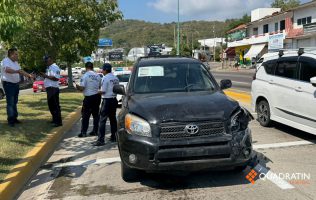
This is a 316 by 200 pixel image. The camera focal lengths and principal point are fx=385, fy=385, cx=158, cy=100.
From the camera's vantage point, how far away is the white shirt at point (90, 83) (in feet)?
27.8

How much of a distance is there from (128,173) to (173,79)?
170cm

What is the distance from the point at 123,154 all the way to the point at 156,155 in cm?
57

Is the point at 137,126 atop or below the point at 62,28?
below

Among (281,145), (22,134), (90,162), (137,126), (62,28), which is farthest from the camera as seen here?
(62,28)

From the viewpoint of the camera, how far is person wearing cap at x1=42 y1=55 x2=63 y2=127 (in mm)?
9102

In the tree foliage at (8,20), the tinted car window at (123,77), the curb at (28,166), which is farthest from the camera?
the tinted car window at (123,77)

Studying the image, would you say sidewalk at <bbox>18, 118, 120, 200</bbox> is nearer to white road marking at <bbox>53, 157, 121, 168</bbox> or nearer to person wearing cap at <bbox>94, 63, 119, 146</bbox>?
white road marking at <bbox>53, 157, 121, 168</bbox>

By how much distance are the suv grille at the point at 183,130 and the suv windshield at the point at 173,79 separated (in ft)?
4.14

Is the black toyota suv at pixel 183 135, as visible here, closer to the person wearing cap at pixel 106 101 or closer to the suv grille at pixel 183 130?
the suv grille at pixel 183 130

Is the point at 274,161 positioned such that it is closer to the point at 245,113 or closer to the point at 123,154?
the point at 245,113

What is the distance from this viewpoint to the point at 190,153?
15.2ft

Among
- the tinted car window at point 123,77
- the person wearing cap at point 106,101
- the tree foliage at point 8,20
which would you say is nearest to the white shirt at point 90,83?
the person wearing cap at point 106,101

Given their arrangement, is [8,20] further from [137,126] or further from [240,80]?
[240,80]

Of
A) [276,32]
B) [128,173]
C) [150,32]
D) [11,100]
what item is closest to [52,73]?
[11,100]
